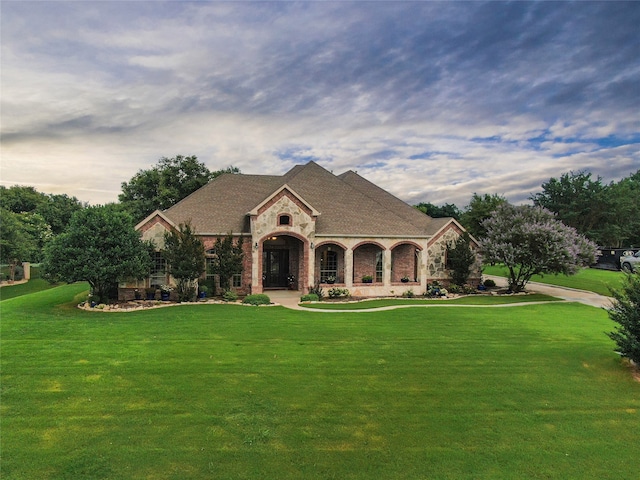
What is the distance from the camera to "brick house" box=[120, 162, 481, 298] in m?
23.0

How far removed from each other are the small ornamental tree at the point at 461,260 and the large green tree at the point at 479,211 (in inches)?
436

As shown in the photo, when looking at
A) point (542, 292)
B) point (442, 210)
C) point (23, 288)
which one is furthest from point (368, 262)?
point (442, 210)

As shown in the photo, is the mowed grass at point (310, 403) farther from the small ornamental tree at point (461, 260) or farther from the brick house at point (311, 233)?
the small ornamental tree at point (461, 260)

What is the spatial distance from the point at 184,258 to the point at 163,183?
785 inches

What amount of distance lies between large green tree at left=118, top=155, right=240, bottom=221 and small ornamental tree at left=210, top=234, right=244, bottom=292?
58.9ft

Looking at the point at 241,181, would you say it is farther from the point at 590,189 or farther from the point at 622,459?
the point at 590,189

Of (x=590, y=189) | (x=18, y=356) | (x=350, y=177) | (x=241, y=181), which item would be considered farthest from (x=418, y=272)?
(x=590, y=189)

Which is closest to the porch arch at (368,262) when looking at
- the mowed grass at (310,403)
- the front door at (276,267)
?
the front door at (276,267)

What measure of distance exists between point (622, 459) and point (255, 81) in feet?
68.6

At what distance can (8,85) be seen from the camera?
432 inches

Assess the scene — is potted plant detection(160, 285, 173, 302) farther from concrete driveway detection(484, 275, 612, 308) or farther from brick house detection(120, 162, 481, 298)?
concrete driveway detection(484, 275, 612, 308)

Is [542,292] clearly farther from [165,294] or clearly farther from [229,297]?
[165,294]

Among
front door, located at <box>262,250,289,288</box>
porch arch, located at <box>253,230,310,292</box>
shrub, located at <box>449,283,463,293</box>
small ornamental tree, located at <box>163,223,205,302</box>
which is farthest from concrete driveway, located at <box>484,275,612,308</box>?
small ornamental tree, located at <box>163,223,205,302</box>

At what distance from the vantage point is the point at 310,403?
829cm
